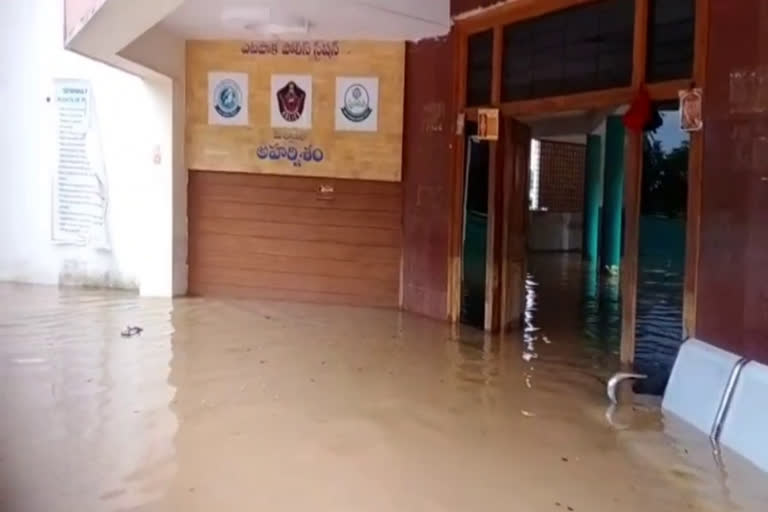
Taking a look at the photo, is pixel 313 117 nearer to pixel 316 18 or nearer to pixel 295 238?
pixel 316 18

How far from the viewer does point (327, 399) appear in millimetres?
4508

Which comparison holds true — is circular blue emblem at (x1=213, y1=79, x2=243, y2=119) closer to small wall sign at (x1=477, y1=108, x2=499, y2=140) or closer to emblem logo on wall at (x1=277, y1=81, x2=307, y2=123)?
emblem logo on wall at (x1=277, y1=81, x2=307, y2=123)

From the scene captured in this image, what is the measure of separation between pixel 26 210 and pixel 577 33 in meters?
6.14

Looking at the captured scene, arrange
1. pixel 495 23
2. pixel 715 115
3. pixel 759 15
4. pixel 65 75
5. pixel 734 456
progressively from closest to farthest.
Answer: pixel 734 456, pixel 759 15, pixel 715 115, pixel 495 23, pixel 65 75

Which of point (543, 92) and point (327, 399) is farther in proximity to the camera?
point (543, 92)

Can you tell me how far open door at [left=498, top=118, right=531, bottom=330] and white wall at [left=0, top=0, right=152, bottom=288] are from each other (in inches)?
148

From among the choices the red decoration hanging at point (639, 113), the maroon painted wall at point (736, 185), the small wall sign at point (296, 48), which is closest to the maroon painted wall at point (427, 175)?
the small wall sign at point (296, 48)

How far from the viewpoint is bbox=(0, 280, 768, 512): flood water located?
124 inches

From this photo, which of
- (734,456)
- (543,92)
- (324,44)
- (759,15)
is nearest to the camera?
(734,456)

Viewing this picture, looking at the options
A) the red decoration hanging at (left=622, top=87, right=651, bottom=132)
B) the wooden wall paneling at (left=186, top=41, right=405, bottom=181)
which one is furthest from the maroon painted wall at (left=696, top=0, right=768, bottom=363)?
the wooden wall paneling at (left=186, top=41, right=405, bottom=181)

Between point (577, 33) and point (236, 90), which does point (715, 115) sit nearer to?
point (577, 33)

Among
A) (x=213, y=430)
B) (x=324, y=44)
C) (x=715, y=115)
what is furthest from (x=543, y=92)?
(x=213, y=430)

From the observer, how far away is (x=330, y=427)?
13.1 feet

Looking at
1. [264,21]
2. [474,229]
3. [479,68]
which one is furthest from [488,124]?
[264,21]
